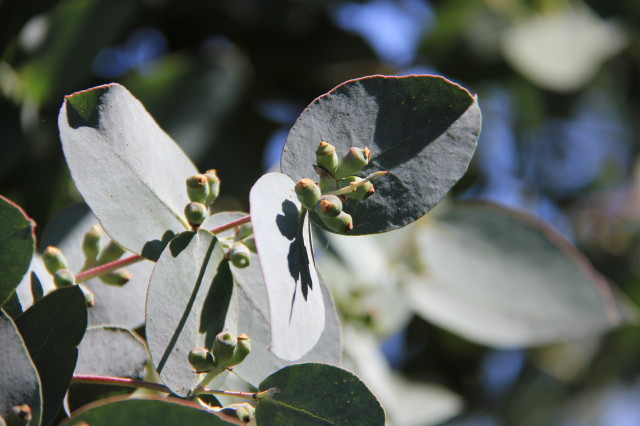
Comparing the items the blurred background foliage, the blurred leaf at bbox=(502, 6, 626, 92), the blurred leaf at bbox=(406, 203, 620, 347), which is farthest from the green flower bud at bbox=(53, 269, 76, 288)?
the blurred leaf at bbox=(502, 6, 626, 92)

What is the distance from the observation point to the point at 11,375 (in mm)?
485

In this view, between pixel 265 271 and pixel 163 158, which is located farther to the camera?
pixel 163 158

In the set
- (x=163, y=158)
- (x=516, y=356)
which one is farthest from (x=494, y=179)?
(x=163, y=158)

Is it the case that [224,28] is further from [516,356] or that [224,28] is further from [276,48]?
[516,356]

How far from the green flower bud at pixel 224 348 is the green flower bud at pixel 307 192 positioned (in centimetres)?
10

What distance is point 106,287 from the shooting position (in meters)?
0.64

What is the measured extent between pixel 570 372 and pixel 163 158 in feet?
5.42

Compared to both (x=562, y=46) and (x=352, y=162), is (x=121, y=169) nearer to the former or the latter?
(x=352, y=162)

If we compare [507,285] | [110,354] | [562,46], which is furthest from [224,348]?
[562,46]

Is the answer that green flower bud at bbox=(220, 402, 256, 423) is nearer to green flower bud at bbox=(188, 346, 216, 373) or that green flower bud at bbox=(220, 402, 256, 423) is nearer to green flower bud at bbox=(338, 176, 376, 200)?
green flower bud at bbox=(188, 346, 216, 373)

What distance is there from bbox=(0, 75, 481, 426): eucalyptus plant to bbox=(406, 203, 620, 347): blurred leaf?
Result: 680 millimetres

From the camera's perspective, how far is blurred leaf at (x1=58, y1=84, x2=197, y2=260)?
0.53m

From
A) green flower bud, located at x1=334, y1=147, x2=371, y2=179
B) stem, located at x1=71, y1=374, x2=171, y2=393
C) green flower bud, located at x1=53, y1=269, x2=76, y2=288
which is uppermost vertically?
green flower bud, located at x1=334, y1=147, x2=371, y2=179

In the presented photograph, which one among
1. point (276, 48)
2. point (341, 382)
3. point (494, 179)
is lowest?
point (494, 179)
